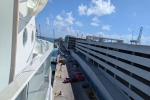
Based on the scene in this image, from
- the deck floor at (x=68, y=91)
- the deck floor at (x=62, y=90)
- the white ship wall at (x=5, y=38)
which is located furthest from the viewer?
the deck floor at (x=68, y=91)

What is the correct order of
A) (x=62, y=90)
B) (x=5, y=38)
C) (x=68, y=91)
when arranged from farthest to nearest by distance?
(x=62, y=90), (x=68, y=91), (x=5, y=38)

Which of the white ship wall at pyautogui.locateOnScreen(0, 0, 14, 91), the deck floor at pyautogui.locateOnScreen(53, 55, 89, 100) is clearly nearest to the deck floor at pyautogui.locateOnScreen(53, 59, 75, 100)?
the deck floor at pyautogui.locateOnScreen(53, 55, 89, 100)

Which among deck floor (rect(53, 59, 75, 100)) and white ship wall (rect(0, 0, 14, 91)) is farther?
deck floor (rect(53, 59, 75, 100))

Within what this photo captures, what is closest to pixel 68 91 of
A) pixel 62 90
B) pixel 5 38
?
pixel 62 90

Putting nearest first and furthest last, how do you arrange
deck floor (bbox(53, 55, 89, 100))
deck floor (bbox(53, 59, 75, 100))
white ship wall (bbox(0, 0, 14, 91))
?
white ship wall (bbox(0, 0, 14, 91))
deck floor (bbox(53, 59, 75, 100))
deck floor (bbox(53, 55, 89, 100))

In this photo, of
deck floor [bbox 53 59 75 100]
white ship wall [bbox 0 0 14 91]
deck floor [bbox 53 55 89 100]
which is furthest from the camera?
deck floor [bbox 53 55 89 100]

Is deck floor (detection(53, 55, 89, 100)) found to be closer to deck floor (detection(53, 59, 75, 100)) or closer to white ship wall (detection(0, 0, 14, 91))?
deck floor (detection(53, 59, 75, 100))

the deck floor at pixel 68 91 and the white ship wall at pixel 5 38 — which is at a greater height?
the white ship wall at pixel 5 38

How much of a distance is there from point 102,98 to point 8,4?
75.1ft

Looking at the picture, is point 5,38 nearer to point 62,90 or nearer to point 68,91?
point 68,91

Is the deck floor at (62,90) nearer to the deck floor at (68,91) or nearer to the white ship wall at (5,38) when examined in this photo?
the deck floor at (68,91)

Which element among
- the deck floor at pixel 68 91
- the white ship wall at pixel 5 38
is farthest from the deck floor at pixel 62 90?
the white ship wall at pixel 5 38

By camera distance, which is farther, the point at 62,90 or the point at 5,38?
the point at 62,90

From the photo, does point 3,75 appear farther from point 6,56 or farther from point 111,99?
point 111,99
